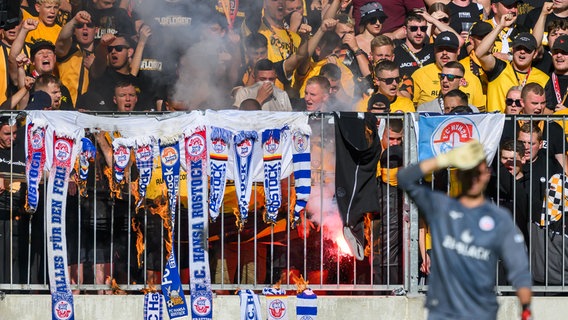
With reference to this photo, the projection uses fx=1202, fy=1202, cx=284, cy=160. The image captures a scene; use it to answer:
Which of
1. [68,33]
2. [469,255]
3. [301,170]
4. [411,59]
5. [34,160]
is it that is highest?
[68,33]

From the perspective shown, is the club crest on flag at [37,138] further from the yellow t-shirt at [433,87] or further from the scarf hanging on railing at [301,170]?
the yellow t-shirt at [433,87]

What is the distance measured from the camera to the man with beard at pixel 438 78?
41.7 ft

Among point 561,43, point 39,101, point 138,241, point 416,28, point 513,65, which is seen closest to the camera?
point 138,241

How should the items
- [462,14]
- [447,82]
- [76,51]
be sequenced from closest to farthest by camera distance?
[447,82] < [76,51] < [462,14]

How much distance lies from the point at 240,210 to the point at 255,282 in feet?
2.28

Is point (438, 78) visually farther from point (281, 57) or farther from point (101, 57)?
point (101, 57)

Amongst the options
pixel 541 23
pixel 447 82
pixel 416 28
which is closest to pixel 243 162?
pixel 447 82

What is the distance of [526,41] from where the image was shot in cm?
1293

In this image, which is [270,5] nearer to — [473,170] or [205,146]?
[205,146]

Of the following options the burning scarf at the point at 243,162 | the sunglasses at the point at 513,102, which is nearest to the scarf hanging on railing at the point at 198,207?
the burning scarf at the point at 243,162

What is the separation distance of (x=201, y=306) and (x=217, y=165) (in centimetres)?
127

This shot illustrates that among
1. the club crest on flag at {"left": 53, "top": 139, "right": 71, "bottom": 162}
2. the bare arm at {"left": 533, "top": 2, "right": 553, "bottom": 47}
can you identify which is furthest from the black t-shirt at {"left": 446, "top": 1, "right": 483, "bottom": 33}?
the club crest on flag at {"left": 53, "top": 139, "right": 71, "bottom": 162}

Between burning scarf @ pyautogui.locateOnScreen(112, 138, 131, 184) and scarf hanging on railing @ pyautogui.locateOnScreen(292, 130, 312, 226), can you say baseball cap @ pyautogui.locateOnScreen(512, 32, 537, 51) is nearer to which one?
scarf hanging on railing @ pyautogui.locateOnScreen(292, 130, 312, 226)

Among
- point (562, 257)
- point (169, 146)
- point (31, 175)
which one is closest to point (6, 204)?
point (31, 175)
